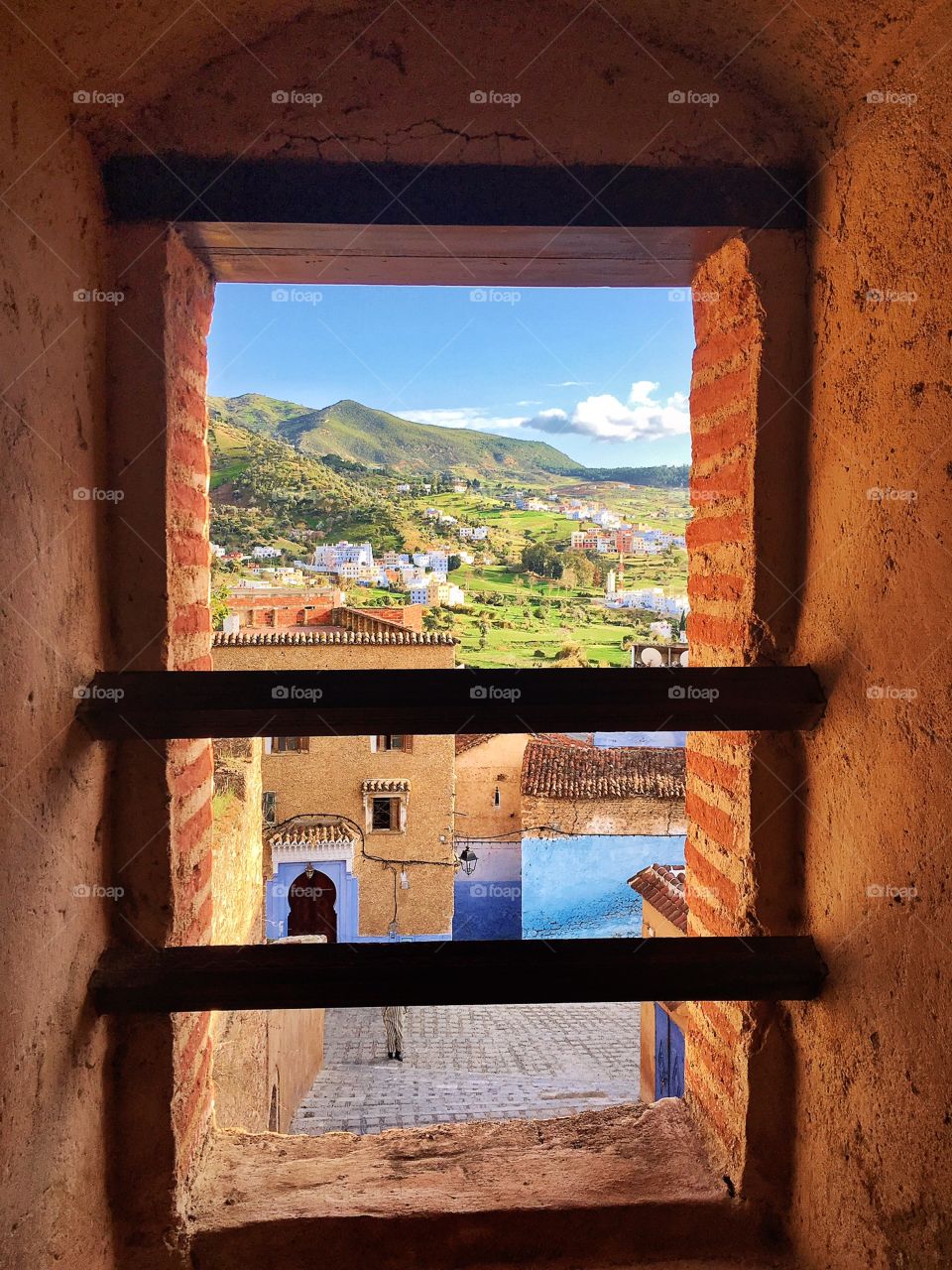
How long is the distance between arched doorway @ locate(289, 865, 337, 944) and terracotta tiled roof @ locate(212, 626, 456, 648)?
4.67 m

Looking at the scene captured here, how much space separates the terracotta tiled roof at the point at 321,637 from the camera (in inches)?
407

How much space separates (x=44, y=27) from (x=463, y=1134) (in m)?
2.52

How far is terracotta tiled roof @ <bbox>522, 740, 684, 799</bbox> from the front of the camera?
12531 mm

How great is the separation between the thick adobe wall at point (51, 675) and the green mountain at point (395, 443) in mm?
1377

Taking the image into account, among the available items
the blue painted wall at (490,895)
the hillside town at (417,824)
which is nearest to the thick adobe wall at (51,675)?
the hillside town at (417,824)

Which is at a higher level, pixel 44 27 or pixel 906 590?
pixel 44 27

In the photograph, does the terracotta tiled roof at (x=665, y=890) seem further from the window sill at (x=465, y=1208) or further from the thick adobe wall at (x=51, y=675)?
the thick adobe wall at (x=51, y=675)

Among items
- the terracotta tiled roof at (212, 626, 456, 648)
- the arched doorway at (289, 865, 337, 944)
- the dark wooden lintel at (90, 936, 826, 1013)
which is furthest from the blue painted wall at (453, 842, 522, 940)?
the dark wooden lintel at (90, 936, 826, 1013)

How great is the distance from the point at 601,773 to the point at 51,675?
1196cm

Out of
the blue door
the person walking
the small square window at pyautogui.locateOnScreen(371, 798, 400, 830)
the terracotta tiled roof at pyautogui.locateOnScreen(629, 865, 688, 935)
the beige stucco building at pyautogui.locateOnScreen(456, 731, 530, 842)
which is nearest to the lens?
the terracotta tiled roof at pyautogui.locateOnScreen(629, 865, 688, 935)

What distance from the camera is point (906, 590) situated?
149 cm

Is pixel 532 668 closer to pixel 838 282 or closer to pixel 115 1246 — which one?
pixel 838 282

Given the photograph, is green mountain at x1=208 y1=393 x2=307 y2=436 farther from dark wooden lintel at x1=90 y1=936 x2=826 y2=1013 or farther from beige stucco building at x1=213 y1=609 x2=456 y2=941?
beige stucco building at x1=213 y1=609 x2=456 y2=941

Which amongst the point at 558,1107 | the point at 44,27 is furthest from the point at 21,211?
the point at 558,1107
